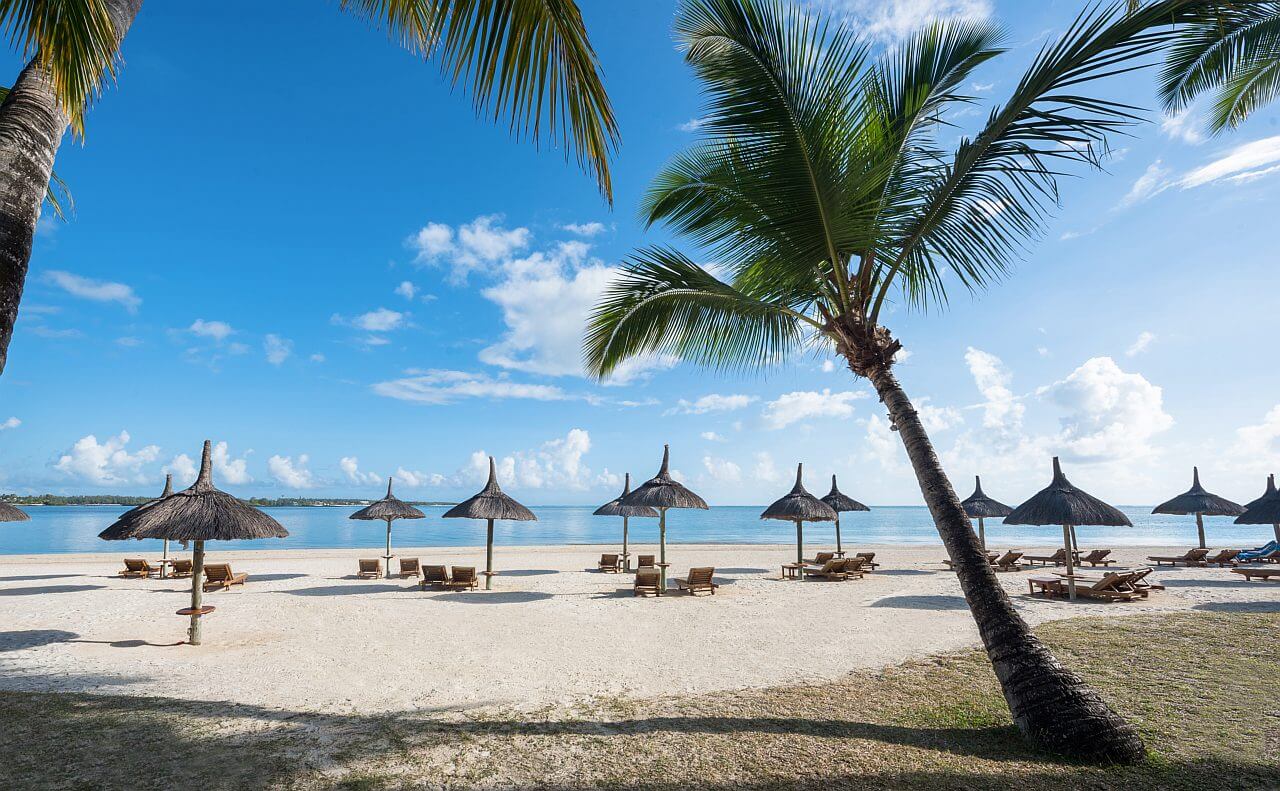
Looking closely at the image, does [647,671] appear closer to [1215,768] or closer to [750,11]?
[1215,768]

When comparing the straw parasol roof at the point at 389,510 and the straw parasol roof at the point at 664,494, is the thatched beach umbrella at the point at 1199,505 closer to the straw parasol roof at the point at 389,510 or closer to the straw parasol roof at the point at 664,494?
the straw parasol roof at the point at 664,494

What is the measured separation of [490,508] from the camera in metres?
14.3

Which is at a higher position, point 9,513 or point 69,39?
point 69,39

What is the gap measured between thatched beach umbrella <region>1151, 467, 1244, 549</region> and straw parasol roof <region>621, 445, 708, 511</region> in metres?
17.0

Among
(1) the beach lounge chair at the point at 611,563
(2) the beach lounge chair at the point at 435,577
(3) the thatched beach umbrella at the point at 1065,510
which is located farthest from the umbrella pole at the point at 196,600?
(3) the thatched beach umbrella at the point at 1065,510

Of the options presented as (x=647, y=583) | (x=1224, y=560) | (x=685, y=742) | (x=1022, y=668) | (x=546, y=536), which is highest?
(x=1022, y=668)

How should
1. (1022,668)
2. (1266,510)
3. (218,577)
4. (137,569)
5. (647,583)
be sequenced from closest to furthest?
(1022,668)
(647,583)
(218,577)
(137,569)
(1266,510)

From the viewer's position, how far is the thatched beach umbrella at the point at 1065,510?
12492mm

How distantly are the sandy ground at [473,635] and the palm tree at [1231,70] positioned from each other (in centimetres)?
769

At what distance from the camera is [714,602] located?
12.6 metres

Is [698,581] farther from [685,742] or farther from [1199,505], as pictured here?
[1199,505]

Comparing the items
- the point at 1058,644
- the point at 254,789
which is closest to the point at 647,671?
the point at 254,789

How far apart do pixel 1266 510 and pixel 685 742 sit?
863 inches

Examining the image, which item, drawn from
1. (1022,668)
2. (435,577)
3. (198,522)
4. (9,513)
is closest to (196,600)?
(198,522)
